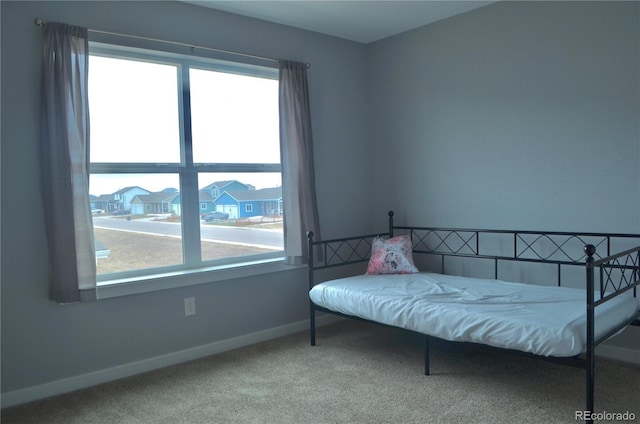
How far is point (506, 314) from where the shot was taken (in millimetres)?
2346

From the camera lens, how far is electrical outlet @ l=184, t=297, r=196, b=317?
3.08 m

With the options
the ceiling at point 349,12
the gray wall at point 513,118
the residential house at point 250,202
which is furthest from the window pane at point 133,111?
the gray wall at point 513,118

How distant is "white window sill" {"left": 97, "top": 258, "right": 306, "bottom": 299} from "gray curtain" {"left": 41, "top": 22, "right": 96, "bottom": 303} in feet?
0.50

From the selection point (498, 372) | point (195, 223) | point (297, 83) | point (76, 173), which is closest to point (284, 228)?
point (195, 223)

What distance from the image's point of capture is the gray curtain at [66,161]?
2.52 meters

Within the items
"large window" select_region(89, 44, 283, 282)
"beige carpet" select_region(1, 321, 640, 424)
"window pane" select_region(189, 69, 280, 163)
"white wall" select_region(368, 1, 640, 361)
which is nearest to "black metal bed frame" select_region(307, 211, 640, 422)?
"white wall" select_region(368, 1, 640, 361)

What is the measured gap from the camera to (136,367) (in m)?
2.87

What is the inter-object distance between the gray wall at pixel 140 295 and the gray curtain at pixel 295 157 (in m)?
0.18

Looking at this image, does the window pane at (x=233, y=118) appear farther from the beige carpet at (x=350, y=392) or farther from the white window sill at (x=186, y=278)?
the beige carpet at (x=350, y=392)

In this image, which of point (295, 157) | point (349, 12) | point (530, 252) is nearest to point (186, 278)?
point (295, 157)

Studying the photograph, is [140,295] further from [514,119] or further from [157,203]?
[514,119]

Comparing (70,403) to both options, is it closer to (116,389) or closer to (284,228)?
(116,389)

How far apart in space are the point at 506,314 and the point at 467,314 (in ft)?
0.61

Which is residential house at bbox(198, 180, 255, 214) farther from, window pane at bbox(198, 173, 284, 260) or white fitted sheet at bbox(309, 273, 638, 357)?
white fitted sheet at bbox(309, 273, 638, 357)
